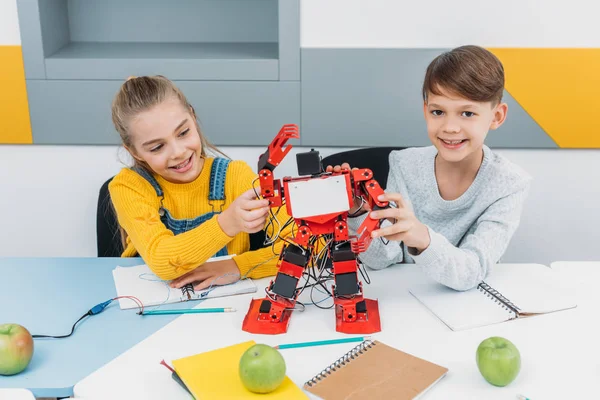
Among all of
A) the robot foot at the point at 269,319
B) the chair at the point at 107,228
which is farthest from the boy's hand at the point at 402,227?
the chair at the point at 107,228

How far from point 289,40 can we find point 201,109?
39 centimetres

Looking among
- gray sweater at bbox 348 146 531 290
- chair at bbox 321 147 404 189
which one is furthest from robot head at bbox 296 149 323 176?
chair at bbox 321 147 404 189

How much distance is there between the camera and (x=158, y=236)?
1417mm

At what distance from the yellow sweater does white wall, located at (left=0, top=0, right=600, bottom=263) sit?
0.67m

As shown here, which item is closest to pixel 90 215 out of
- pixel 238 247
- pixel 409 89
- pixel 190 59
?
pixel 190 59

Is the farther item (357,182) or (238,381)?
(357,182)

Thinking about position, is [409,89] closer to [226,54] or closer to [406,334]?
[226,54]

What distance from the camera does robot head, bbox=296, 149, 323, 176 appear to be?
3.72ft

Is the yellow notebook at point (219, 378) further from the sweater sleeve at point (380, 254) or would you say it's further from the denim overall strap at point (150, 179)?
the denim overall strap at point (150, 179)

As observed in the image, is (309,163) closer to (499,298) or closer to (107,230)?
(499,298)

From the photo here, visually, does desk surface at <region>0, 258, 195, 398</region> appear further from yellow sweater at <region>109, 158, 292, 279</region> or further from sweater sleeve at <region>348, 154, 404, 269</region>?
sweater sleeve at <region>348, 154, 404, 269</region>

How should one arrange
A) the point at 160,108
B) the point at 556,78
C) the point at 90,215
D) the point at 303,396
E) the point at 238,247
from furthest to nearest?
the point at 90,215 → the point at 556,78 → the point at 238,247 → the point at 160,108 → the point at 303,396

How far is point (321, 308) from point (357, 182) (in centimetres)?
28

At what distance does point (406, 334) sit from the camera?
1.17 m
